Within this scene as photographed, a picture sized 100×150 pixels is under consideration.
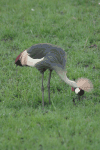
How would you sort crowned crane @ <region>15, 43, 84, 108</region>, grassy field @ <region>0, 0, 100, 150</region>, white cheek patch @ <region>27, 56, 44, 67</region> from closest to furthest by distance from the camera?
grassy field @ <region>0, 0, 100, 150</region>
crowned crane @ <region>15, 43, 84, 108</region>
white cheek patch @ <region>27, 56, 44, 67</region>

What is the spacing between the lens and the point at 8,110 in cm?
362

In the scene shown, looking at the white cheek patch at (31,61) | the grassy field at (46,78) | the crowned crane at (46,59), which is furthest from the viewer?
the white cheek patch at (31,61)

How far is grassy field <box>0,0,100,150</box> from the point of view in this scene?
2.90m

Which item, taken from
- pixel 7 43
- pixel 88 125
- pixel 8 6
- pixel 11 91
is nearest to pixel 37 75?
pixel 11 91

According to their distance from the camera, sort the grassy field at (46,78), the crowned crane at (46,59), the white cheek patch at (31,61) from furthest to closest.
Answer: the white cheek patch at (31,61) → the crowned crane at (46,59) → the grassy field at (46,78)

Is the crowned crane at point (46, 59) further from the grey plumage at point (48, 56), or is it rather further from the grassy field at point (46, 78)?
the grassy field at point (46, 78)

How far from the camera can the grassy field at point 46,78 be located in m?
2.90

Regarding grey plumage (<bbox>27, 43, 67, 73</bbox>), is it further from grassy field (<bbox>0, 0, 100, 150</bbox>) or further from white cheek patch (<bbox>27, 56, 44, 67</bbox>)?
grassy field (<bbox>0, 0, 100, 150</bbox>)

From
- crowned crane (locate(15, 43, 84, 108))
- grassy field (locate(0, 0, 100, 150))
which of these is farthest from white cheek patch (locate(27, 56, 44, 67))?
grassy field (locate(0, 0, 100, 150))

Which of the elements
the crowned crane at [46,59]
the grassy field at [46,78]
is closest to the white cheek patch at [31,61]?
the crowned crane at [46,59]

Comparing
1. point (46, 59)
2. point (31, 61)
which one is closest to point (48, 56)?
point (46, 59)

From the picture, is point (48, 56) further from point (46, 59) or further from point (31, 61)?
point (31, 61)

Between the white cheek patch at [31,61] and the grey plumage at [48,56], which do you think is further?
the white cheek patch at [31,61]

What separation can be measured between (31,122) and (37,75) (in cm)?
184
